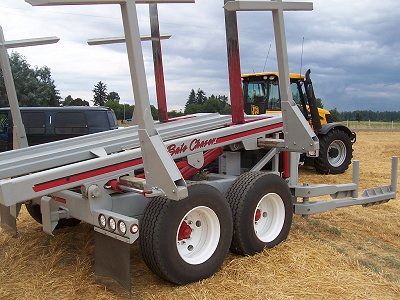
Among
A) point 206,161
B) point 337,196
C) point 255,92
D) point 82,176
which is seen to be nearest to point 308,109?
point 255,92

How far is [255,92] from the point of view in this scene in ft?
37.9

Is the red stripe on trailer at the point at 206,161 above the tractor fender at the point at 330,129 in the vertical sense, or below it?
above

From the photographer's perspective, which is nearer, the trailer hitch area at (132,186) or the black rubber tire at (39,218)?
the trailer hitch area at (132,186)

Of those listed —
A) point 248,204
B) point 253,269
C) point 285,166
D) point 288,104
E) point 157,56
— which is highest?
point 157,56

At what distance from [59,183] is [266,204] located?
2.29 metres

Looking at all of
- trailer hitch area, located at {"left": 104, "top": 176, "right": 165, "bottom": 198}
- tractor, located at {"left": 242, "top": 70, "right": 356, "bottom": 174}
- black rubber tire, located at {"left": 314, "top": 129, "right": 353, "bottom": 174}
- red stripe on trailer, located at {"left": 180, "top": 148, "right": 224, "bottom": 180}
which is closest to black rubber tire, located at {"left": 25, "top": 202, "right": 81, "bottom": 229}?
red stripe on trailer, located at {"left": 180, "top": 148, "right": 224, "bottom": 180}

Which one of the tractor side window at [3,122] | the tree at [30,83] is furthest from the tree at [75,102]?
the tractor side window at [3,122]

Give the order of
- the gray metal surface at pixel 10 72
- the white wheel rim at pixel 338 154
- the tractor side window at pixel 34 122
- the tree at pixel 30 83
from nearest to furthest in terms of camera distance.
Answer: the gray metal surface at pixel 10 72
the white wheel rim at pixel 338 154
the tractor side window at pixel 34 122
the tree at pixel 30 83

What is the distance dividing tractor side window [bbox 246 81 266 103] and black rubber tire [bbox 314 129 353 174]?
1711 millimetres

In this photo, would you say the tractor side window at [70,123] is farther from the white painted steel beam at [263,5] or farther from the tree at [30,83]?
the tree at [30,83]

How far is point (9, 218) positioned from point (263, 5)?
3.46 m

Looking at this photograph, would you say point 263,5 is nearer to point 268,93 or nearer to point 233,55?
point 233,55

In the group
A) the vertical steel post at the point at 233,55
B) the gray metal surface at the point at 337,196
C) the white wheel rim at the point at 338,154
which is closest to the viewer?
the vertical steel post at the point at 233,55

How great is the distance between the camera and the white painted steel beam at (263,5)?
414 centimetres
